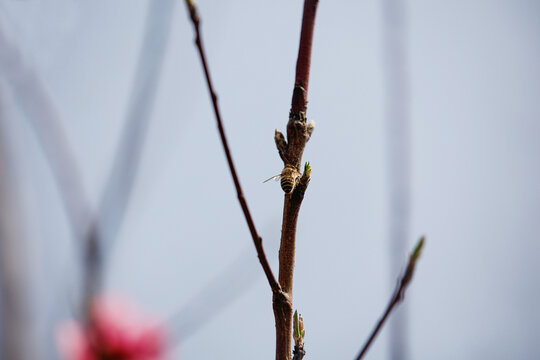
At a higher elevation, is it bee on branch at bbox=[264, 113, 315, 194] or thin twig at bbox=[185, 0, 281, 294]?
bee on branch at bbox=[264, 113, 315, 194]

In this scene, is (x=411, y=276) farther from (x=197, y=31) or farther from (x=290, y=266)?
(x=197, y=31)

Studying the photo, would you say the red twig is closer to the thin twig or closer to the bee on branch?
the bee on branch

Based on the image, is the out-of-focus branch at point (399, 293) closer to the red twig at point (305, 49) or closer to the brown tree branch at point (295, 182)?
the brown tree branch at point (295, 182)

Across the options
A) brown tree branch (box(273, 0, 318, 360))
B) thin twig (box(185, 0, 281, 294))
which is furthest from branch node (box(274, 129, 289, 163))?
thin twig (box(185, 0, 281, 294))

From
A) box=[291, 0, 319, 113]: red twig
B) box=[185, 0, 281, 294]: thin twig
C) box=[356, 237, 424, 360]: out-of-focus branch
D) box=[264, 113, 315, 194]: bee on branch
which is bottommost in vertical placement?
box=[356, 237, 424, 360]: out-of-focus branch

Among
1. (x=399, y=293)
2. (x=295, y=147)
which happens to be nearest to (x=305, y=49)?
(x=295, y=147)

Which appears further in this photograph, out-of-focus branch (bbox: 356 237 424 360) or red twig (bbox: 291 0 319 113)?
red twig (bbox: 291 0 319 113)

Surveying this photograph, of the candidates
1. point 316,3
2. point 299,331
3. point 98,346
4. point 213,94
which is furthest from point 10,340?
point 316,3

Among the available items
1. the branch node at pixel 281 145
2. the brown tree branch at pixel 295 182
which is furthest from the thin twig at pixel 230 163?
the branch node at pixel 281 145

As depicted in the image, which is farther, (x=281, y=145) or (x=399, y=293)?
(x=281, y=145)

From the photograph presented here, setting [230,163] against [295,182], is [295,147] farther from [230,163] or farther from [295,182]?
[230,163]

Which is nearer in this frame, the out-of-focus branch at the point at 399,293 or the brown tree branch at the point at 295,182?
the out-of-focus branch at the point at 399,293
